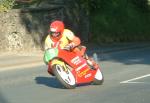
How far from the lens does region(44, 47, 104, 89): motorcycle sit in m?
13.6

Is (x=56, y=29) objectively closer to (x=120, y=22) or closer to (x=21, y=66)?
(x=21, y=66)

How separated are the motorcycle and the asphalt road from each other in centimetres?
23

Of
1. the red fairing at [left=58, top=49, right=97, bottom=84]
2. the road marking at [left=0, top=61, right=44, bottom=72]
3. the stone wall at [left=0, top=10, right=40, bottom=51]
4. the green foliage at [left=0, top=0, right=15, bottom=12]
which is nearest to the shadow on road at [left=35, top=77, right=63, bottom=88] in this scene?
the red fairing at [left=58, top=49, right=97, bottom=84]

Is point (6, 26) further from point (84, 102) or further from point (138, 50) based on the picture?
point (84, 102)

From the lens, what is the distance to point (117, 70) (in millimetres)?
18609

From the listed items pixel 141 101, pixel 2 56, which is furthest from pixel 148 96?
pixel 2 56

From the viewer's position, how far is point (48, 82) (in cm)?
1592

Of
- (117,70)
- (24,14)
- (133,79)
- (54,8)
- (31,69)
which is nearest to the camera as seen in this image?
(133,79)

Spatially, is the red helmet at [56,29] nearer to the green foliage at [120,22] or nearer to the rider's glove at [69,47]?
the rider's glove at [69,47]

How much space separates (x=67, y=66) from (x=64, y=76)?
1.07ft

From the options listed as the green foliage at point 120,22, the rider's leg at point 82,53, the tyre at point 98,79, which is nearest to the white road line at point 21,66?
the tyre at point 98,79

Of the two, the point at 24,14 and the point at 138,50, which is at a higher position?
the point at 24,14

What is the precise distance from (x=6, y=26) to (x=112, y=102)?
1569cm

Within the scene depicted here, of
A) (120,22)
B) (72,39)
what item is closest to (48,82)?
(72,39)
